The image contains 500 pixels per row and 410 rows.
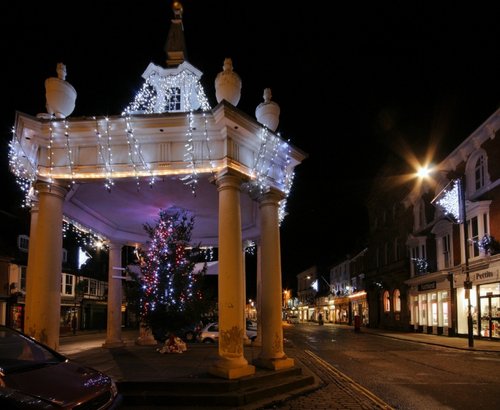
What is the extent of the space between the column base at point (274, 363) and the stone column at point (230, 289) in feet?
3.05

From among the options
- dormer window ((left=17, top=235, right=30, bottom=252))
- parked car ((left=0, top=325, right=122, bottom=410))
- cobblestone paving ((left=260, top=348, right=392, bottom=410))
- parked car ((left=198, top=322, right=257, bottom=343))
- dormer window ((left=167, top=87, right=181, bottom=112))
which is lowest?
parked car ((left=198, top=322, right=257, bottom=343))

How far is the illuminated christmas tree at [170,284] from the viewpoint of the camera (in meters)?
14.4

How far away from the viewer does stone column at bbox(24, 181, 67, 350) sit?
9867 millimetres

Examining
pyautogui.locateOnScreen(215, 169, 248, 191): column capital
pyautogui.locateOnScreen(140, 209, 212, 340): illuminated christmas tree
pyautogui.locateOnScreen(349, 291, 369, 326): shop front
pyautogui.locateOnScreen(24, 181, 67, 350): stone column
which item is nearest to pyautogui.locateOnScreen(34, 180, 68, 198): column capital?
pyautogui.locateOnScreen(24, 181, 67, 350): stone column

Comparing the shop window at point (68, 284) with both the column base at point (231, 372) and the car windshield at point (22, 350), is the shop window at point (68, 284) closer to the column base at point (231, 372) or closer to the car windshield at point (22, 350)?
the column base at point (231, 372)

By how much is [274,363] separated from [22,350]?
18.8 feet

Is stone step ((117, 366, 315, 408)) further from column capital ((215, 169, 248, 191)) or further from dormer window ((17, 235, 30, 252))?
dormer window ((17, 235, 30, 252))

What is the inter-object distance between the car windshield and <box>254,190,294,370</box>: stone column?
17.8ft

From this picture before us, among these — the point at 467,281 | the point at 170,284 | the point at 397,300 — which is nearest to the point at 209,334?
the point at 170,284

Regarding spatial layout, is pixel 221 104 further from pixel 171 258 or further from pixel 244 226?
pixel 244 226

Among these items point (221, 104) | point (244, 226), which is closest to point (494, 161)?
point (244, 226)

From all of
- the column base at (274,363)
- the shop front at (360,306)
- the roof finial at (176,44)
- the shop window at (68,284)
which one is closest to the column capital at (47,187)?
the roof finial at (176,44)

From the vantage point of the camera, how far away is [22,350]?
6.22 m

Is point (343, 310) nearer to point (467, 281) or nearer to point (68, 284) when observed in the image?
point (68, 284)
